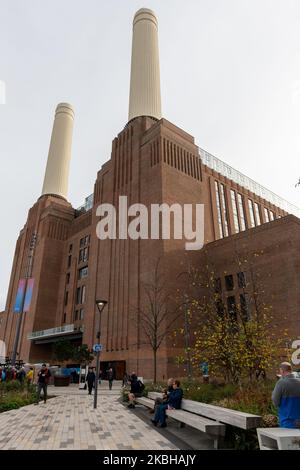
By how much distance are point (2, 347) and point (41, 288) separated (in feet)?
46.8

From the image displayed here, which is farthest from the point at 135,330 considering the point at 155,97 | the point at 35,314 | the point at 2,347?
the point at 155,97

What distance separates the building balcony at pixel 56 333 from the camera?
160 ft

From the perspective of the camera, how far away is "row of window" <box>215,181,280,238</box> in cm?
4945

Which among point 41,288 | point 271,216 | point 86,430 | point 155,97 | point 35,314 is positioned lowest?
point 86,430

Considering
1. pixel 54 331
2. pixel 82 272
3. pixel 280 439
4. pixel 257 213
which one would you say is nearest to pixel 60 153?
pixel 82 272

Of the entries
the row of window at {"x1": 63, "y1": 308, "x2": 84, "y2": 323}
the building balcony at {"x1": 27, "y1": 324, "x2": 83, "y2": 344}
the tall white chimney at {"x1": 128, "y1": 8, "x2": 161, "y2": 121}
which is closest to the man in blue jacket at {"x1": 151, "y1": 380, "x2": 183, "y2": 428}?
→ the building balcony at {"x1": 27, "y1": 324, "x2": 83, "y2": 344}

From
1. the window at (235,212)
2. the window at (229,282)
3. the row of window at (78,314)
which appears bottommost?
the row of window at (78,314)

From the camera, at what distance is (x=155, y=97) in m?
57.6

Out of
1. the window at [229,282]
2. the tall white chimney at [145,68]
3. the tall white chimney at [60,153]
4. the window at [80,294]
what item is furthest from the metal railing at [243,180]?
the tall white chimney at [60,153]

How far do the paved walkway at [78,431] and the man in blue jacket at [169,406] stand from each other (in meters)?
0.30

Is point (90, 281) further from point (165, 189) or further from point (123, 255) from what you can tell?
point (165, 189)

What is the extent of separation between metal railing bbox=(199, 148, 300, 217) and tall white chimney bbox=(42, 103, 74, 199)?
37198mm

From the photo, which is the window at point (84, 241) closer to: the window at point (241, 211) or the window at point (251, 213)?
the window at point (241, 211)

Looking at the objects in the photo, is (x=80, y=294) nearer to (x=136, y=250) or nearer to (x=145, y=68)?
(x=136, y=250)
